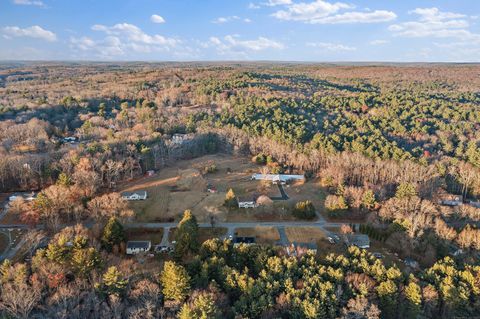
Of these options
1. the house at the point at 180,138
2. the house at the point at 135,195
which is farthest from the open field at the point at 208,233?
the house at the point at 180,138

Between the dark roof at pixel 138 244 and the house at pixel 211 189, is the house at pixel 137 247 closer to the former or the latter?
the dark roof at pixel 138 244

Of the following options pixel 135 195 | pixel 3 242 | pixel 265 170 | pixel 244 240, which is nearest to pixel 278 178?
pixel 265 170

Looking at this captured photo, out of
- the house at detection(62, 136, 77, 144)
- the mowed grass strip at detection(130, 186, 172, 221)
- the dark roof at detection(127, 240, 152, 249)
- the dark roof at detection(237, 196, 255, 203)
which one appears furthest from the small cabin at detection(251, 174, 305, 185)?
the house at detection(62, 136, 77, 144)

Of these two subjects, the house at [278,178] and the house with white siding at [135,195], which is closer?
the house with white siding at [135,195]

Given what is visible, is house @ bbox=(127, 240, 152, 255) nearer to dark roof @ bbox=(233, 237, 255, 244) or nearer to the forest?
the forest

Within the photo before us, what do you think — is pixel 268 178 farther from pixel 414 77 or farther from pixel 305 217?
pixel 414 77

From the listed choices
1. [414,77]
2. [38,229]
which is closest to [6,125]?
[38,229]
